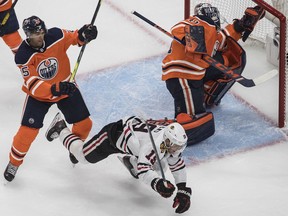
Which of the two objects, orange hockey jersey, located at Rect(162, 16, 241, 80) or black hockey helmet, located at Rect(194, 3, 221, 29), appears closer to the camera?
orange hockey jersey, located at Rect(162, 16, 241, 80)

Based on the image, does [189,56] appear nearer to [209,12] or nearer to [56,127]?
[209,12]

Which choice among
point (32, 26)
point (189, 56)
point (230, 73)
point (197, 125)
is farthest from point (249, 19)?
point (32, 26)

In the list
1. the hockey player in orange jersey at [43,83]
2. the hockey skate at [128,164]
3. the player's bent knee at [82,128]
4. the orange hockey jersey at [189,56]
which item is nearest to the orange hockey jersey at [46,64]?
the hockey player in orange jersey at [43,83]

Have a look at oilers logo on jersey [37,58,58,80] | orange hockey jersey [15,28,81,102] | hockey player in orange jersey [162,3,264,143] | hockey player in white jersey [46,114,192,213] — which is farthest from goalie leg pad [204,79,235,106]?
oilers logo on jersey [37,58,58,80]

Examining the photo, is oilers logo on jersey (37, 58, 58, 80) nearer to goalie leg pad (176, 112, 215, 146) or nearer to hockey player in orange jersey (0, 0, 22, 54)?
goalie leg pad (176, 112, 215, 146)

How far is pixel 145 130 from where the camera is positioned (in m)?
4.83

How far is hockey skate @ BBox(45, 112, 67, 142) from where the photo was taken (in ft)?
17.4

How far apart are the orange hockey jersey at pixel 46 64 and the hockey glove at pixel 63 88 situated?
2.2 inches

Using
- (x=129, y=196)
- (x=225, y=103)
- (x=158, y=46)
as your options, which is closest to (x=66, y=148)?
(x=129, y=196)

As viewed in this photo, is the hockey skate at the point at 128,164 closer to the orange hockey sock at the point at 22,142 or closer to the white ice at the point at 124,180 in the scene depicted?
the white ice at the point at 124,180

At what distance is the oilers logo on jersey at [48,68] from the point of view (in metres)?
5.17

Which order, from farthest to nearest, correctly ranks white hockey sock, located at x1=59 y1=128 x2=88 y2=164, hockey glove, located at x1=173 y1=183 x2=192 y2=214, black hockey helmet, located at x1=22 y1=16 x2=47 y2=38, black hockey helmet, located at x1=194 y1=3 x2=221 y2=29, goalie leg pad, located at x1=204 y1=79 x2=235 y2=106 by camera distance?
1. goalie leg pad, located at x1=204 y1=79 x2=235 y2=106
2. black hockey helmet, located at x1=194 y1=3 x2=221 y2=29
3. white hockey sock, located at x1=59 y1=128 x2=88 y2=164
4. black hockey helmet, located at x1=22 y1=16 x2=47 y2=38
5. hockey glove, located at x1=173 y1=183 x2=192 y2=214

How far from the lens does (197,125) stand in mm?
5543

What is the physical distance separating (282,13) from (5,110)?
6.35ft
